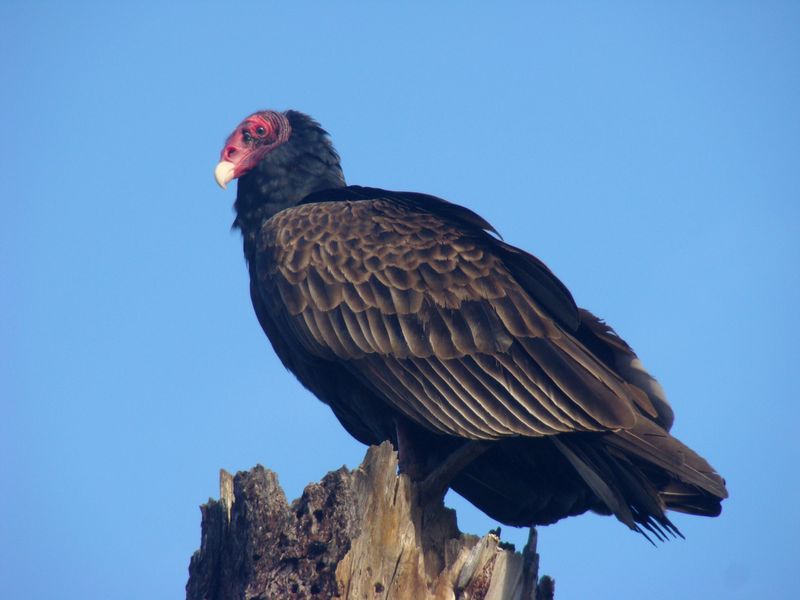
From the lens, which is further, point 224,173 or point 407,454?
point 224,173

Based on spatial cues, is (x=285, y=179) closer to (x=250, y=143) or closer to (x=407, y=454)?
(x=250, y=143)

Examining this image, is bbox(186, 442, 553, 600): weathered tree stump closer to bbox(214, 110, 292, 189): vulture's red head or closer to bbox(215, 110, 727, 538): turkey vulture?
bbox(215, 110, 727, 538): turkey vulture

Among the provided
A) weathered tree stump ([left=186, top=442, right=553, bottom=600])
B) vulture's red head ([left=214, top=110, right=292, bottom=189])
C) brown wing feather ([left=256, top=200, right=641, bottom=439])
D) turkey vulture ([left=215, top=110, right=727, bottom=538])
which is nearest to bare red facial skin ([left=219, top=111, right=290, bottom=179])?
vulture's red head ([left=214, top=110, right=292, bottom=189])

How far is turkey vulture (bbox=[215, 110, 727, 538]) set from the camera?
4633 mm

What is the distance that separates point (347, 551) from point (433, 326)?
1527 millimetres

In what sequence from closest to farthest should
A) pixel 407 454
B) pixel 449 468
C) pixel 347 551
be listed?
pixel 347 551, pixel 449 468, pixel 407 454

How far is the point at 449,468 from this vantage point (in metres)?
4.76

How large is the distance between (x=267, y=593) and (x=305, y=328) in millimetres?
1728

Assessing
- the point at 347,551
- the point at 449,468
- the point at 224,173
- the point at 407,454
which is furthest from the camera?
the point at 224,173

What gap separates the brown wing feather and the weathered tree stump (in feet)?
2.65

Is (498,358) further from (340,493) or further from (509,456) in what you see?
(340,493)

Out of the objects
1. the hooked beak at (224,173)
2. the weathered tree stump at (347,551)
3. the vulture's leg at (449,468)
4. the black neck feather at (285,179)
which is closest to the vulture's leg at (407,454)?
the vulture's leg at (449,468)

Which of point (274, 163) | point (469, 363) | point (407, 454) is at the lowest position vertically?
point (407, 454)

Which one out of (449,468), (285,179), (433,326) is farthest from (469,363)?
(285,179)
